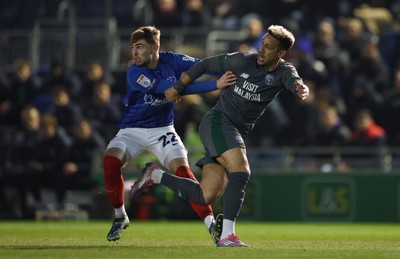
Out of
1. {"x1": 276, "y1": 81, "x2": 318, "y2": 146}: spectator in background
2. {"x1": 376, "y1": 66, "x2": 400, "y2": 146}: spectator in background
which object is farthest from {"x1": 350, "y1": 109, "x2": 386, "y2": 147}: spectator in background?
{"x1": 276, "y1": 81, "x2": 318, "y2": 146}: spectator in background

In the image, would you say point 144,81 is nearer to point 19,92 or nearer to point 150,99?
point 150,99

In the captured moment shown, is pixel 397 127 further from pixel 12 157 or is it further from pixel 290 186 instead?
pixel 12 157

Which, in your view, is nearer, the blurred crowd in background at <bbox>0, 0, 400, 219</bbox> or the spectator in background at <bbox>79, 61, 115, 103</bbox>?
the blurred crowd in background at <bbox>0, 0, 400, 219</bbox>

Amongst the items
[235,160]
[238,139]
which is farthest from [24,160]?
[235,160]

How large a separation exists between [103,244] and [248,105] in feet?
6.74

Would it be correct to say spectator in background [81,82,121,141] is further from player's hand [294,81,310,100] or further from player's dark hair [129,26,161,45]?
player's hand [294,81,310,100]

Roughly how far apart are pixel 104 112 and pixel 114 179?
955 cm

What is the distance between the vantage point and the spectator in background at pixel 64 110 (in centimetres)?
2158

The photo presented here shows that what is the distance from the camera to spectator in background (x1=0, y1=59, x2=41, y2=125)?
74.4 feet

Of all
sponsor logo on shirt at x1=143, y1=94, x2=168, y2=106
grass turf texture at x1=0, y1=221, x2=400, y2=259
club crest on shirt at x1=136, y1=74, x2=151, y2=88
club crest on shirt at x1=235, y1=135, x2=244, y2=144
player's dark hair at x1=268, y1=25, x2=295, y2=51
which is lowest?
grass turf texture at x1=0, y1=221, x2=400, y2=259

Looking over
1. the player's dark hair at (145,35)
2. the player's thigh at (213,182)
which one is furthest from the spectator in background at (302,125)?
the player's thigh at (213,182)

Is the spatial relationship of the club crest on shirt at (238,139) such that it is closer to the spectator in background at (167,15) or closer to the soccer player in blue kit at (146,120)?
the soccer player in blue kit at (146,120)

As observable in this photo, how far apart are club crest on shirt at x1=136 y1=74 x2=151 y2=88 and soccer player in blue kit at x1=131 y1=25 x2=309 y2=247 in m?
0.48

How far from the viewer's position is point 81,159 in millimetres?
21219
